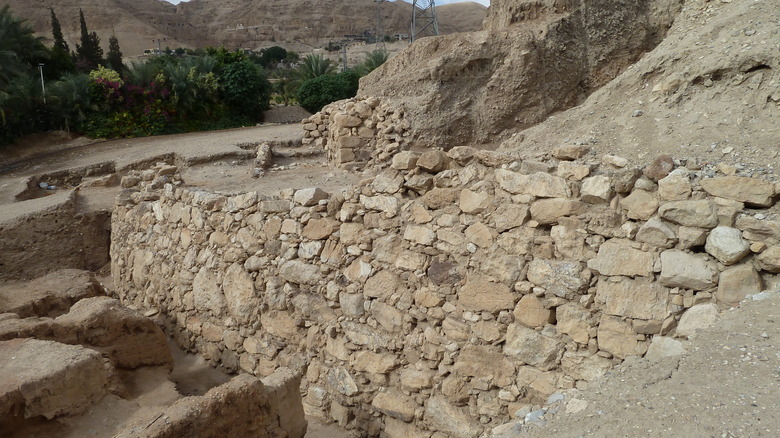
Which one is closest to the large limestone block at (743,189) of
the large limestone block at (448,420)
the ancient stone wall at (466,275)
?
the ancient stone wall at (466,275)

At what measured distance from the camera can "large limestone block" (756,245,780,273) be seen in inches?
111

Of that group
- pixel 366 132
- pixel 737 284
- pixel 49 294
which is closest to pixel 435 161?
pixel 737 284

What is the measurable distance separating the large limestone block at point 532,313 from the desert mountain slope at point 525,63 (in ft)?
11.5

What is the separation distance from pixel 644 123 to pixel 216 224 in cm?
413

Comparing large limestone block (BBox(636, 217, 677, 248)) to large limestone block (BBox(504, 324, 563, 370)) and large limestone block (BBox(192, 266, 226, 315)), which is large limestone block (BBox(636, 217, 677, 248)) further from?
large limestone block (BBox(192, 266, 226, 315))

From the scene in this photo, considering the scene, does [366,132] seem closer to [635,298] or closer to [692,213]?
[635,298]

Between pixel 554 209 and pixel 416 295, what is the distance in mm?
1293

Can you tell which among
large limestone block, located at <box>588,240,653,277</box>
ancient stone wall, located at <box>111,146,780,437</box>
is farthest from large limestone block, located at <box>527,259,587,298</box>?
large limestone block, located at <box>588,240,653,277</box>

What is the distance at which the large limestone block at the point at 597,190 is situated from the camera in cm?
342

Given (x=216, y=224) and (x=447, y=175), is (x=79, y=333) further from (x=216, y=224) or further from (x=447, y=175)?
(x=447, y=175)

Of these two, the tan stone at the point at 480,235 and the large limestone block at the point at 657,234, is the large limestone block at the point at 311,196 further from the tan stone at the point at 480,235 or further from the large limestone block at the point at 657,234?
the large limestone block at the point at 657,234

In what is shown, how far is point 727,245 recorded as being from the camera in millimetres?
2939

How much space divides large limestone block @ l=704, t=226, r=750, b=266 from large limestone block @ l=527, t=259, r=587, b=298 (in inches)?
29.2

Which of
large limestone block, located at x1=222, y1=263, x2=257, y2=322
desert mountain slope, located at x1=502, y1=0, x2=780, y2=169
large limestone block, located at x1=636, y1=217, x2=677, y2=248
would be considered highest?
desert mountain slope, located at x1=502, y1=0, x2=780, y2=169
